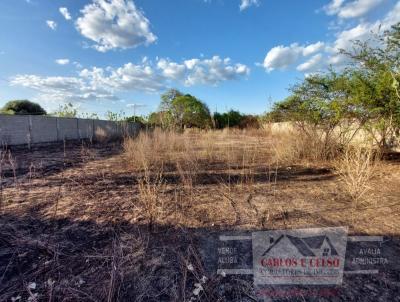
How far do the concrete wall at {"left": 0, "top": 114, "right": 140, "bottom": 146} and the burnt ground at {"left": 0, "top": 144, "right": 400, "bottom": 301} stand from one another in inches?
160

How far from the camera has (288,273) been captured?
5.38 feet

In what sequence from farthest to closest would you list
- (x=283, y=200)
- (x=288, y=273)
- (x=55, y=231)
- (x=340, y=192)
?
1. (x=340, y=192)
2. (x=283, y=200)
3. (x=55, y=231)
4. (x=288, y=273)

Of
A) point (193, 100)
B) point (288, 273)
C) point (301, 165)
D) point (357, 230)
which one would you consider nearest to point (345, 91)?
point (301, 165)

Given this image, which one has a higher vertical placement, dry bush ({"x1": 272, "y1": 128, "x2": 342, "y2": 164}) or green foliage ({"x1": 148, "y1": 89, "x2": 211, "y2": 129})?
green foliage ({"x1": 148, "y1": 89, "x2": 211, "y2": 129})

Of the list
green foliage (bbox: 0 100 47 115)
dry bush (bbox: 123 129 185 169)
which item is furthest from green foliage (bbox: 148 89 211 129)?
green foliage (bbox: 0 100 47 115)

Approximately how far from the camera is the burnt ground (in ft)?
4.79

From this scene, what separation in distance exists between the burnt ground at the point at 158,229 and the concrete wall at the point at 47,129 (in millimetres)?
4057

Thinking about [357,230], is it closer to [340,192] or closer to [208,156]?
[340,192]

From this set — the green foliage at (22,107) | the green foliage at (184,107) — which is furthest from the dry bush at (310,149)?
the green foliage at (22,107)

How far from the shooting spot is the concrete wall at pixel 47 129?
8.67 meters

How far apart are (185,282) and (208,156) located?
4292mm

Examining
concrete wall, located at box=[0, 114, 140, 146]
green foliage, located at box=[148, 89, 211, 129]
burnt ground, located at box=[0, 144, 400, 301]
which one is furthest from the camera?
green foliage, located at box=[148, 89, 211, 129]

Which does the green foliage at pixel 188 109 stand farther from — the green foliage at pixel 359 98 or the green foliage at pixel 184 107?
the green foliage at pixel 359 98

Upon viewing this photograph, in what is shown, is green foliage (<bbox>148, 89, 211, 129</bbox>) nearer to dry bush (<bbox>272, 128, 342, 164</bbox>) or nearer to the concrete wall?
the concrete wall
